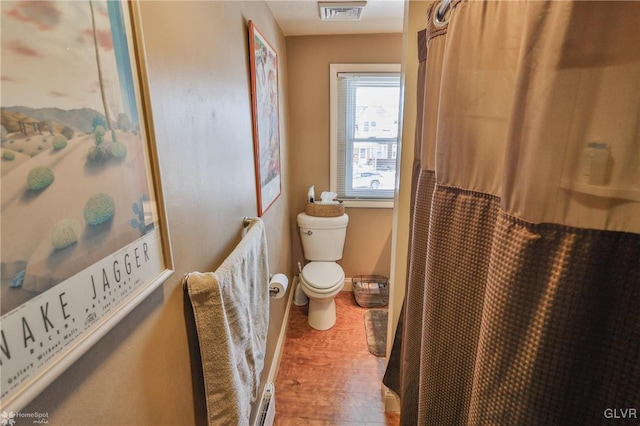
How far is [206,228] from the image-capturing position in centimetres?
91

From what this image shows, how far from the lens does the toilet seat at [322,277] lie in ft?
7.32

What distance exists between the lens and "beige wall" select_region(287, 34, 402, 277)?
243cm

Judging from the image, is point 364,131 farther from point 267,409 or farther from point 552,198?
point 552,198

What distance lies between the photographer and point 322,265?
8.23ft

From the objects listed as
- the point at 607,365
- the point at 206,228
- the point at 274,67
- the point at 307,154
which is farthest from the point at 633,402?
the point at 307,154

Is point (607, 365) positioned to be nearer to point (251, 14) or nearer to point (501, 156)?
point (501, 156)

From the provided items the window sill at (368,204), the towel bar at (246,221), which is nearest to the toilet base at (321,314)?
the window sill at (368,204)

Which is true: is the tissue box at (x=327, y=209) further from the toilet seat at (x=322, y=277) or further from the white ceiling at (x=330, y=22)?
the white ceiling at (x=330, y=22)

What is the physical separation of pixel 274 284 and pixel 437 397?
0.91m

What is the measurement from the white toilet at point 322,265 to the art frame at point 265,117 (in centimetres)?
63

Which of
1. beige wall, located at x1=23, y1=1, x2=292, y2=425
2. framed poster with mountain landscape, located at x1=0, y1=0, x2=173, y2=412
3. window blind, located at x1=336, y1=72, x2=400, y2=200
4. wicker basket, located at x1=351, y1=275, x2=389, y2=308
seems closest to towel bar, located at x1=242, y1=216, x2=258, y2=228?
beige wall, located at x1=23, y1=1, x2=292, y2=425

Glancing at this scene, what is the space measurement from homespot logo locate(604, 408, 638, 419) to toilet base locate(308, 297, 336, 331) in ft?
6.31

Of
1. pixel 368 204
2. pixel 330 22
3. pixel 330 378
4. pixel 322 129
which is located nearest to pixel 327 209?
pixel 368 204

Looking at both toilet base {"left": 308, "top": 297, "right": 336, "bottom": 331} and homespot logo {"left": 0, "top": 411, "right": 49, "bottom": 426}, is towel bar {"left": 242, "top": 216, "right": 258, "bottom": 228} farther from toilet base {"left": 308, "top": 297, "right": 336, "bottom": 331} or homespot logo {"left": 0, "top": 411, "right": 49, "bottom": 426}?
toilet base {"left": 308, "top": 297, "right": 336, "bottom": 331}
